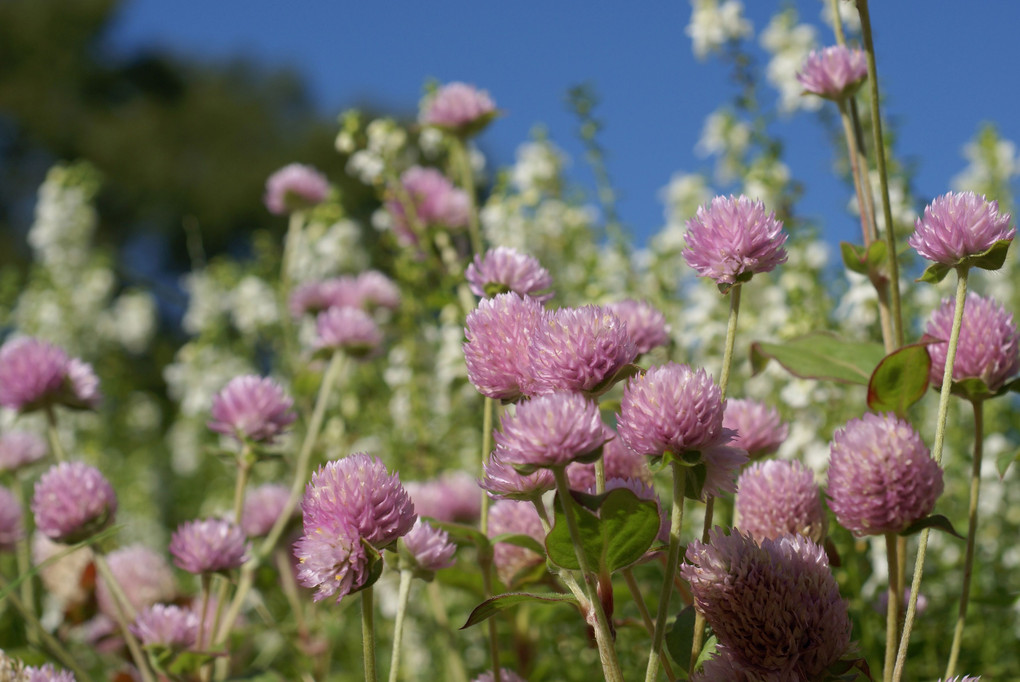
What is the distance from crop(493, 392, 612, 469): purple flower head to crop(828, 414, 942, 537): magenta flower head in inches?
11.7

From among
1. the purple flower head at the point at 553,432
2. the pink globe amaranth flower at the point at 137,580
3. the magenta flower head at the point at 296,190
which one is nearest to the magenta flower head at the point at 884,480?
the purple flower head at the point at 553,432

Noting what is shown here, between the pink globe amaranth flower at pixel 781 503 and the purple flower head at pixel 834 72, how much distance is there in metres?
0.57

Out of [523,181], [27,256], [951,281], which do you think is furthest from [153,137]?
[951,281]

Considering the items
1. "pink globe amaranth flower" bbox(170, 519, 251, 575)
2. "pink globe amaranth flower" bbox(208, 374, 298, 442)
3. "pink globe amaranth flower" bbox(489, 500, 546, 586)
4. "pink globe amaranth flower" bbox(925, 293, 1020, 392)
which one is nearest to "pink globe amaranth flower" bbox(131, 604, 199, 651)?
"pink globe amaranth flower" bbox(170, 519, 251, 575)

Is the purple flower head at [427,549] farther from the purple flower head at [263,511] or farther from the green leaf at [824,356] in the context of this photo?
the purple flower head at [263,511]

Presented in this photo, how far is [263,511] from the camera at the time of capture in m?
1.74

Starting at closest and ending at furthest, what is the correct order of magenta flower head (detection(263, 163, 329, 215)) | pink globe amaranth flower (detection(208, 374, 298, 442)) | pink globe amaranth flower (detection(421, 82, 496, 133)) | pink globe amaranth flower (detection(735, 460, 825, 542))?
1. pink globe amaranth flower (detection(735, 460, 825, 542))
2. pink globe amaranth flower (detection(208, 374, 298, 442))
3. pink globe amaranth flower (detection(421, 82, 496, 133))
4. magenta flower head (detection(263, 163, 329, 215))

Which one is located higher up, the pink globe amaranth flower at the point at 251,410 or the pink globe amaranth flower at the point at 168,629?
the pink globe amaranth flower at the point at 251,410

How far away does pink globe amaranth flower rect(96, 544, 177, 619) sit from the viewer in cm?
184

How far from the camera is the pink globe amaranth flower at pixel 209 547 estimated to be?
121cm

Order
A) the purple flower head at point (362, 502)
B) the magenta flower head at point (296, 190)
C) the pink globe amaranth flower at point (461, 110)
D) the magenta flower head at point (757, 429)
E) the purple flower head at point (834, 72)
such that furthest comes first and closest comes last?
the magenta flower head at point (296, 190) → the pink globe amaranth flower at point (461, 110) → the purple flower head at point (834, 72) → the magenta flower head at point (757, 429) → the purple flower head at point (362, 502)

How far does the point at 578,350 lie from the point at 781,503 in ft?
1.15

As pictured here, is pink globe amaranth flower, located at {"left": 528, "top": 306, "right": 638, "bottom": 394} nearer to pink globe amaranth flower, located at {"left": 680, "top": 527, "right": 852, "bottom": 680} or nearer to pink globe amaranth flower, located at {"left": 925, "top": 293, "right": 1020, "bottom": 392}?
pink globe amaranth flower, located at {"left": 680, "top": 527, "right": 852, "bottom": 680}

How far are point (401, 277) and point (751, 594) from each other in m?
1.96
